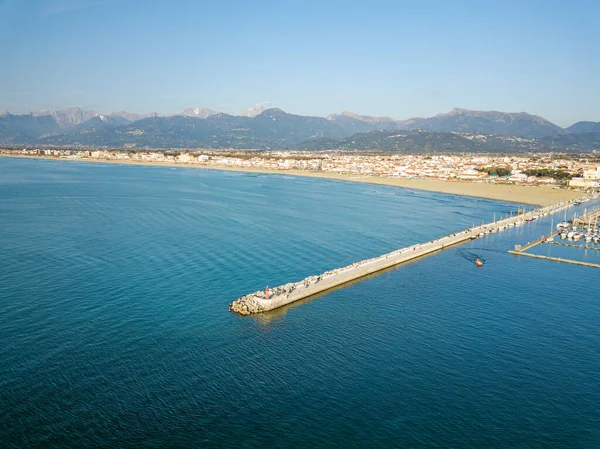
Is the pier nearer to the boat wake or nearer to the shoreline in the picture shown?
the boat wake

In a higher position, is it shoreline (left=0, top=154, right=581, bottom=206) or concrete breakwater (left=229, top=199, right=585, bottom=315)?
shoreline (left=0, top=154, right=581, bottom=206)

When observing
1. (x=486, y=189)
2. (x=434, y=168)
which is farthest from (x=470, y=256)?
(x=434, y=168)

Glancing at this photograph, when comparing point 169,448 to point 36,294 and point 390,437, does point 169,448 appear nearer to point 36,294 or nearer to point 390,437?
point 390,437

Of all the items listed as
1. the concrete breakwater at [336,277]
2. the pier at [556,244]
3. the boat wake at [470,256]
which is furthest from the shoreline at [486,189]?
the boat wake at [470,256]

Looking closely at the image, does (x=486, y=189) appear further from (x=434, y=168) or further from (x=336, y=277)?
(x=336, y=277)

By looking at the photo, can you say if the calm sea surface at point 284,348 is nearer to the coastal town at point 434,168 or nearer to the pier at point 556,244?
the pier at point 556,244

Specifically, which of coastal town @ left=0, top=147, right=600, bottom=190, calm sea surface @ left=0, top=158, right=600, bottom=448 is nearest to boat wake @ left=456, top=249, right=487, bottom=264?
calm sea surface @ left=0, top=158, right=600, bottom=448
